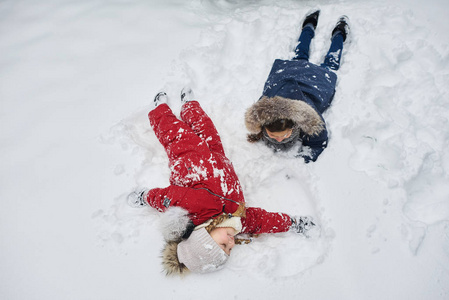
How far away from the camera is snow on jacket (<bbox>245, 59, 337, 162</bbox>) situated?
179cm

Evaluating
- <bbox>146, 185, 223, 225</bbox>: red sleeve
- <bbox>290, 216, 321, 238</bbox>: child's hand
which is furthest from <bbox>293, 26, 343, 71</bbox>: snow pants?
<bbox>146, 185, 223, 225</bbox>: red sleeve

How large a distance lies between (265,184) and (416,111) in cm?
144

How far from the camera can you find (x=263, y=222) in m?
1.94

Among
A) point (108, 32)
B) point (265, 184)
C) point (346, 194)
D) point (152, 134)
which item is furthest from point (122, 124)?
point (346, 194)

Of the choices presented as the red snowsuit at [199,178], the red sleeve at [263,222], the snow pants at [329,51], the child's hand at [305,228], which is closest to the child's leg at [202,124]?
the red snowsuit at [199,178]

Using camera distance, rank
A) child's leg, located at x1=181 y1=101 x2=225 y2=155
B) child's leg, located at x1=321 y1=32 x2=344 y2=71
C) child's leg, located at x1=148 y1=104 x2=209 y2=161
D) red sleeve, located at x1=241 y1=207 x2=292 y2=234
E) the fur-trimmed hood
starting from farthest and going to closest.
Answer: child's leg, located at x1=321 y1=32 x2=344 y2=71 → child's leg, located at x1=181 y1=101 x2=225 y2=155 → child's leg, located at x1=148 y1=104 x2=209 y2=161 → red sleeve, located at x1=241 y1=207 x2=292 y2=234 → the fur-trimmed hood

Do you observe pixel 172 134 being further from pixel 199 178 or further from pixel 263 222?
pixel 263 222

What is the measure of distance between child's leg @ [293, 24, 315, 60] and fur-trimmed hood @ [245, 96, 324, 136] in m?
0.86

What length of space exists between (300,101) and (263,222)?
98 cm

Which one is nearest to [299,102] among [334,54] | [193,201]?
[334,54]

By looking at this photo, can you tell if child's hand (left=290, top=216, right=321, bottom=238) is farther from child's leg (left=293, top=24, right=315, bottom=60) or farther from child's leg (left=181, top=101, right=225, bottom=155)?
child's leg (left=293, top=24, right=315, bottom=60)

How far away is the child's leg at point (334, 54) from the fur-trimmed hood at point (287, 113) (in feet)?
2.81

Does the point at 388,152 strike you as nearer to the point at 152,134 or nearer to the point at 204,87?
the point at 204,87

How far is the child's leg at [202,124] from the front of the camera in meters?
2.19
